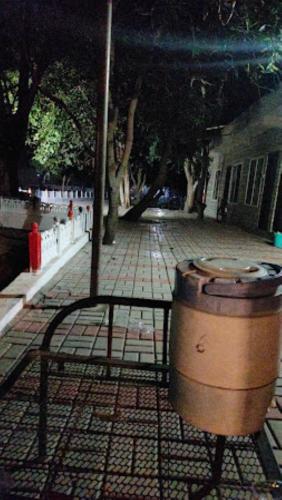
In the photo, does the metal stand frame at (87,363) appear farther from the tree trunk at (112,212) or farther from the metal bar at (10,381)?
the tree trunk at (112,212)

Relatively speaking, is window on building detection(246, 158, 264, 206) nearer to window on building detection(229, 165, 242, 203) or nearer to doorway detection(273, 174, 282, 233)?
window on building detection(229, 165, 242, 203)

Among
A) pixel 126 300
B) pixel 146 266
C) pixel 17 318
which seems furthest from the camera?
pixel 146 266

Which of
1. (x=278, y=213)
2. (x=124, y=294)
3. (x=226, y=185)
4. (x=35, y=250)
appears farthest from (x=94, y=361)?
(x=226, y=185)

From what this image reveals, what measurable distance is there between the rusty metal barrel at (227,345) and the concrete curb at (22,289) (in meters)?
Answer: 3.20

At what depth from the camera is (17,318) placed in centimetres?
519

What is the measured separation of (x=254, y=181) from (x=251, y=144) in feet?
5.76

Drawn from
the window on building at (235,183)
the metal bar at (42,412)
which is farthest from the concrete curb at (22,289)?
the window on building at (235,183)

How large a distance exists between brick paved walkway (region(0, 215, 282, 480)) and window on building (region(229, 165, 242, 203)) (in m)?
6.61

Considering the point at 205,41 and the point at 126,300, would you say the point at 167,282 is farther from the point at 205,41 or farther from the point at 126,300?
the point at 205,41

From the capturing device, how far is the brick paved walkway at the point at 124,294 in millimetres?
4344

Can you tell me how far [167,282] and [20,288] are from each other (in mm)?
2692

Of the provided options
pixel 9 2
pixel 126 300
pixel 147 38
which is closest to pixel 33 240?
pixel 126 300

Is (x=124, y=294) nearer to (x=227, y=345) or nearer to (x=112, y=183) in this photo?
(x=227, y=345)

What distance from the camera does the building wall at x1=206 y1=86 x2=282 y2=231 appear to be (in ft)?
44.7
